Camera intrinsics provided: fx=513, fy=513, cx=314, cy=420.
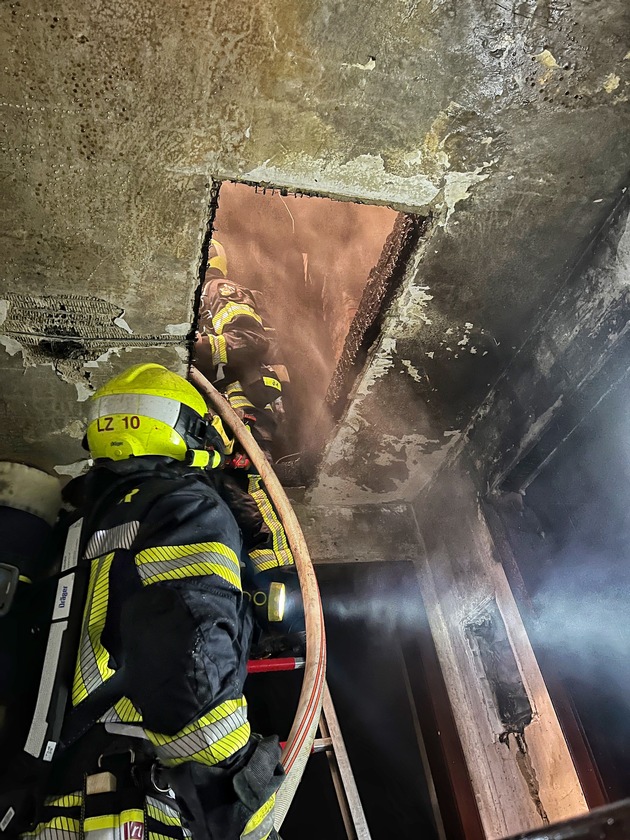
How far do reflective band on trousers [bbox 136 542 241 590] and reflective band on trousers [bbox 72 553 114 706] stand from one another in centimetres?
15

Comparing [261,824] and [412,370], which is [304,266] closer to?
[412,370]

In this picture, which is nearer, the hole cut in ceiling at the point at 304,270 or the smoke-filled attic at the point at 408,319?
the smoke-filled attic at the point at 408,319

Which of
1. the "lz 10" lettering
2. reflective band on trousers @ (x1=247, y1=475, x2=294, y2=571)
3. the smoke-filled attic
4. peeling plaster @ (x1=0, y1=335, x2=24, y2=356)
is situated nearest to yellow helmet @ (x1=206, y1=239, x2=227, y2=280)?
the smoke-filled attic

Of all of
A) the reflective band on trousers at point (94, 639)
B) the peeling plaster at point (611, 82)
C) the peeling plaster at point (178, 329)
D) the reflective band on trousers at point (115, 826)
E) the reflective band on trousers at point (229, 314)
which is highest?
the reflective band on trousers at point (229, 314)

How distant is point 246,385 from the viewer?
390cm

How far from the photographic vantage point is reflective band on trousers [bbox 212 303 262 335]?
3.94m

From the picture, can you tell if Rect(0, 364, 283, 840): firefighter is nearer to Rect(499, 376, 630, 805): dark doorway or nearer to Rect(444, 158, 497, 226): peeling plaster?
Rect(499, 376, 630, 805): dark doorway

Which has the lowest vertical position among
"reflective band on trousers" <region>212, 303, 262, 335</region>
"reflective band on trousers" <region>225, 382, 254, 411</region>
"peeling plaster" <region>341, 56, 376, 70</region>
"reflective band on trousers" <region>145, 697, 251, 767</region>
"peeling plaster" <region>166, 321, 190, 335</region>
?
"reflective band on trousers" <region>145, 697, 251, 767</region>

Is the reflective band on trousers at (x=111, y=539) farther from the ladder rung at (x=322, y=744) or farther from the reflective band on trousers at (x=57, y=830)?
the ladder rung at (x=322, y=744)

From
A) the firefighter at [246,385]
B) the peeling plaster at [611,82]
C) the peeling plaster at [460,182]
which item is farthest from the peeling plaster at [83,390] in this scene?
the peeling plaster at [611,82]

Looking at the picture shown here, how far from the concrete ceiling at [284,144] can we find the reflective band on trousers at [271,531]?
109 cm

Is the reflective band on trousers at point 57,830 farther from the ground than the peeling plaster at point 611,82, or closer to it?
closer to it

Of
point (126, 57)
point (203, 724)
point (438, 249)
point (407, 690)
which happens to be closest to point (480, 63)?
point (438, 249)

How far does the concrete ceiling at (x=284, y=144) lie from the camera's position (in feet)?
5.47
